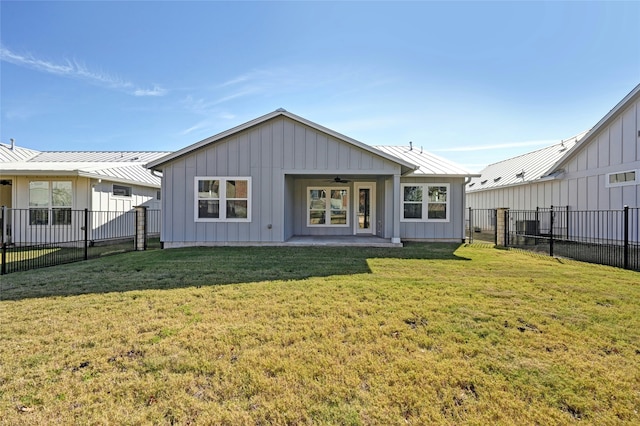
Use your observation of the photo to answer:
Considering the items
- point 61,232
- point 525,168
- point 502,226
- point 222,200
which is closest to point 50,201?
point 61,232

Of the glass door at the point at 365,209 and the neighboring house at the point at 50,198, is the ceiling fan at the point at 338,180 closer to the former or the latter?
the glass door at the point at 365,209

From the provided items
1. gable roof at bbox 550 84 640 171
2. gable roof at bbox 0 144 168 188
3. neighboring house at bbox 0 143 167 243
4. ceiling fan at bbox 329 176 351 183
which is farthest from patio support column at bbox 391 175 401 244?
neighboring house at bbox 0 143 167 243

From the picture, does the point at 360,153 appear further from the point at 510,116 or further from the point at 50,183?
the point at 50,183

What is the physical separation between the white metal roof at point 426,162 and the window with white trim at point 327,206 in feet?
9.33

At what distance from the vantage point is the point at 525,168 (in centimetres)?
1884

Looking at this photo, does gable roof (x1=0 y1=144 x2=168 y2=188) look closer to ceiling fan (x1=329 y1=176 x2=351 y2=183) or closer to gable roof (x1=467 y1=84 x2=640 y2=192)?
ceiling fan (x1=329 y1=176 x2=351 y2=183)

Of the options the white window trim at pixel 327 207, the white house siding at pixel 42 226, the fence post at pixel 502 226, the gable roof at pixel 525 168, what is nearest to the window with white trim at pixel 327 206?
the white window trim at pixel 327 207

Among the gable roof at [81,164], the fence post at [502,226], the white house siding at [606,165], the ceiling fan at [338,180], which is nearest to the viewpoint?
the white house siding at [606,165]

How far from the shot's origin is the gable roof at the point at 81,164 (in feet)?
38.7

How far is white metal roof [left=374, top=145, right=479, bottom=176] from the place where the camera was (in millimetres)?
12859

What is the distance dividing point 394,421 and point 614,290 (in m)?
5.63

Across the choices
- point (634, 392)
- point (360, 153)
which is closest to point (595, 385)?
point (634, 392)

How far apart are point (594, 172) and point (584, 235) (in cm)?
258

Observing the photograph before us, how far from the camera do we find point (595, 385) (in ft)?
8.89
